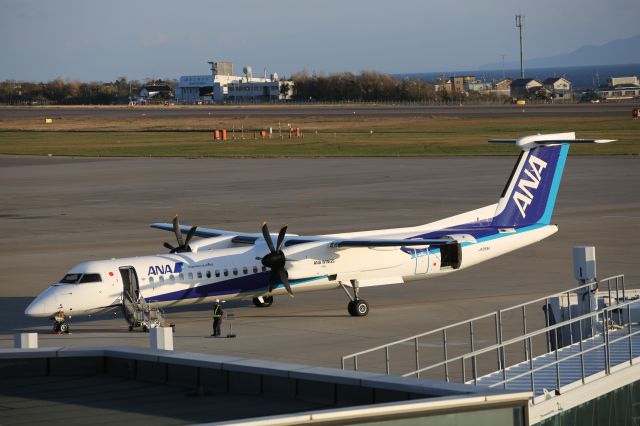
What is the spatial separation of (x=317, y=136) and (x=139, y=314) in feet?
334

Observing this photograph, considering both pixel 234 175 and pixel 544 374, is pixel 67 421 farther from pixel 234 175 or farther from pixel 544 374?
pixel 234 175

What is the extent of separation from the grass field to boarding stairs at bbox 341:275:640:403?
72921mm

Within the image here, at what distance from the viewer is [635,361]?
2088 centimetres

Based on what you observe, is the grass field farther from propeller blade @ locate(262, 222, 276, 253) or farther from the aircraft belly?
propeller blade @ locate(262, 222, 276, 253)

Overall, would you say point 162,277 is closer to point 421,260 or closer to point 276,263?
point 276,263

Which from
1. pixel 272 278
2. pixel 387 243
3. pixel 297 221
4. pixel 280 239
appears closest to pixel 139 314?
pixel 272 278

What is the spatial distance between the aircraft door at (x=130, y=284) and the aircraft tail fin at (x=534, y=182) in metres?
14.0

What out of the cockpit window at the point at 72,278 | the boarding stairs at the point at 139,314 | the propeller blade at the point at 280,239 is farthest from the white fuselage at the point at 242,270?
the propeller blade at the point at 280,239

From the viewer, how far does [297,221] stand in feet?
211

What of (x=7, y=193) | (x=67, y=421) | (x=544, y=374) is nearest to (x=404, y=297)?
(x=544, y=374)

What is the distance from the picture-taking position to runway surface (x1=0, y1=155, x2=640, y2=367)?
121 ft

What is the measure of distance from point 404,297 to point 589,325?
17.0 meters

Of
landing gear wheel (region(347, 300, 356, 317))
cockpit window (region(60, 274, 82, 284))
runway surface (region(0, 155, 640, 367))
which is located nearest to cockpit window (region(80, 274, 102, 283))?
cockpit window (region(60, 274, 82, 284))

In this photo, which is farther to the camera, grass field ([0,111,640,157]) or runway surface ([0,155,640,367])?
grass field ([0,111,640,157])
